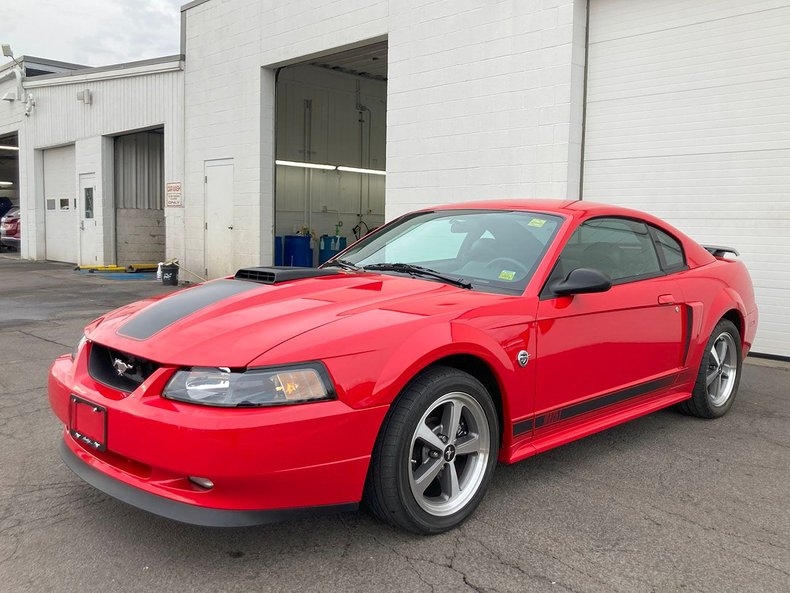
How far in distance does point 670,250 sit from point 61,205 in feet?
63.1

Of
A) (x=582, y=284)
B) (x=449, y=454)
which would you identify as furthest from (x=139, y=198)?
(x=449, y=454)

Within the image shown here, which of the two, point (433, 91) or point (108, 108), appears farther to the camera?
point (108, 108)

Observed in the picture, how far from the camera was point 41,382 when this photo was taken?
18.4 ft

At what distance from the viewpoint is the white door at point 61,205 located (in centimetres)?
1938

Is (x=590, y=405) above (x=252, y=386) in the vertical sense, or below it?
Result: below

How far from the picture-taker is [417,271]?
12.1 ft

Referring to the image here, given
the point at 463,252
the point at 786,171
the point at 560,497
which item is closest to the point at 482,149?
the point at 786,171

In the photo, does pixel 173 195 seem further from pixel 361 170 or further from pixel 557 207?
pixel 557 207

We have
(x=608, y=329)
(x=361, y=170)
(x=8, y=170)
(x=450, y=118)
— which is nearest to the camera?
(x=608, y=329)

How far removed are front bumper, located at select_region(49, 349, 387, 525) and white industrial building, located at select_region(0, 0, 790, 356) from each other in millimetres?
6222

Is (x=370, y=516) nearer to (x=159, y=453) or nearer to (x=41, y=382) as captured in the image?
(x=159, y=453)

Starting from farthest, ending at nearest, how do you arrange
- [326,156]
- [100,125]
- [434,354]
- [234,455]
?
[326,156]
[100,125]
[434,354]
[234,455]

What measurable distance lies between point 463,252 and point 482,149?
584cm

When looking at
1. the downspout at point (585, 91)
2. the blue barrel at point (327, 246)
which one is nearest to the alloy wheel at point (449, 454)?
the downspout at point (585, 91)
